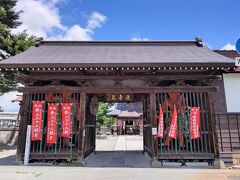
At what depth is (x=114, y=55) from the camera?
9539 millimetres

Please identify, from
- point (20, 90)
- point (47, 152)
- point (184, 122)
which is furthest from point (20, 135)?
point (184, 122)

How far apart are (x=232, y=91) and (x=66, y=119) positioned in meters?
7.54

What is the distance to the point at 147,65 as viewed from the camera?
7746 mm

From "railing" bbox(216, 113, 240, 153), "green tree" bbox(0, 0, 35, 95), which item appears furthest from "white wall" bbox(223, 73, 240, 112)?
"green tree" bbox(0, 0, 35, 95)

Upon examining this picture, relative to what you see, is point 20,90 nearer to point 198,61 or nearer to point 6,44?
point 6,44

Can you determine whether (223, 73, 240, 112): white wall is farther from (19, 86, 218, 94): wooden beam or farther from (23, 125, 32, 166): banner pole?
(23, 125, 32, 166): banner pole

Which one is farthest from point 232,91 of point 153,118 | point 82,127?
point 82,127

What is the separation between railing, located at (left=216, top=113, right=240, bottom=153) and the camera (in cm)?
853

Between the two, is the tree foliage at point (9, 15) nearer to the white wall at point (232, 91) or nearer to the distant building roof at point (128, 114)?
the white wall at point (232, 91)

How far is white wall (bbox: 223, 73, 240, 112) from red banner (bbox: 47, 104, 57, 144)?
762 cm

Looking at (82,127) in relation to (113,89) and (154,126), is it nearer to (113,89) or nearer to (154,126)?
(113,89)

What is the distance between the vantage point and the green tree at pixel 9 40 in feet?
42.4

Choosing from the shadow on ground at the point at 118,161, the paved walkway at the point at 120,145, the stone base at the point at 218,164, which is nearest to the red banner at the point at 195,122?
the stone base at the point at 218,164

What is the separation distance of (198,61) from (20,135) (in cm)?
769
